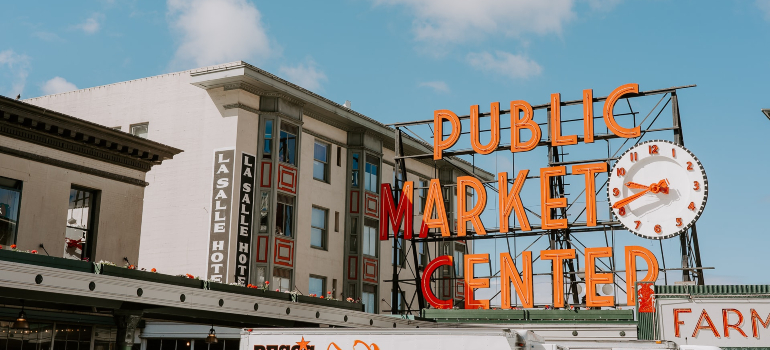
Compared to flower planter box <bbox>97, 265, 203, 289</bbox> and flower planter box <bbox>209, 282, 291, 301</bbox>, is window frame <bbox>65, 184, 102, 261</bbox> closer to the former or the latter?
flower planter box <bbox>209, 282, 291, 301</bbox>

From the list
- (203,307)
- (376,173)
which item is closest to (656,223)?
(376,173)

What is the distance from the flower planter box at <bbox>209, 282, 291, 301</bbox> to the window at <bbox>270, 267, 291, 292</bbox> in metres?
8.86

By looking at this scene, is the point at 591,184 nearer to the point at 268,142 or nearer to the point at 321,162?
the point at 321,162

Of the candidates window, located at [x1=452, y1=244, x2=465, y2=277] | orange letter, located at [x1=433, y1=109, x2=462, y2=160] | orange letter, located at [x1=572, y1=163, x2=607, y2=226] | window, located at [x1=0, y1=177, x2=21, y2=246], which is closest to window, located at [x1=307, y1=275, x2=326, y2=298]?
orange letter, located at [x1=433, y1=109, x2=462, y2=160]

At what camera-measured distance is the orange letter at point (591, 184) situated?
3723 centimetres

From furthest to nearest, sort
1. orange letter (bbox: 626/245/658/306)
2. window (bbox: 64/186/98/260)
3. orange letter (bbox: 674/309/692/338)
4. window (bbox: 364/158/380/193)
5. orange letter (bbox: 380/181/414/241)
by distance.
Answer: window (bbox: 364/158/380/193)
orange letter (bbox: 380/181/414/241)
orange letter (bbox: 626/245/658/306)
window (bbox: 64/186/98/260)
orange letter (bbox: 674/309/692/338)

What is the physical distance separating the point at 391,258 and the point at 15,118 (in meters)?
25.6

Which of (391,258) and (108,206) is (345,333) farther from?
(391,258)

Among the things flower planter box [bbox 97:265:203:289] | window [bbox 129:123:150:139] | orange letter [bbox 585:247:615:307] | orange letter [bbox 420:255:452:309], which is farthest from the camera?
window [bbox 129:123:150:139]

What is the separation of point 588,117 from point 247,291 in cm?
1933

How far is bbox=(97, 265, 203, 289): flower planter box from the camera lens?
21406mm

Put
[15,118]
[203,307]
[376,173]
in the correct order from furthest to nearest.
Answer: [376,173]
[15,118]
[203,307]

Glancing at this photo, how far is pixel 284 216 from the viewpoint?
126 feet

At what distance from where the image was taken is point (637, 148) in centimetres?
3681
